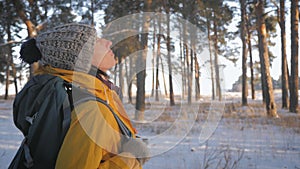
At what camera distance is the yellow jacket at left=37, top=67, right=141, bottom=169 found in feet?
3.21

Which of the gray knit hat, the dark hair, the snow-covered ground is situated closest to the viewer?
the gray knit hat

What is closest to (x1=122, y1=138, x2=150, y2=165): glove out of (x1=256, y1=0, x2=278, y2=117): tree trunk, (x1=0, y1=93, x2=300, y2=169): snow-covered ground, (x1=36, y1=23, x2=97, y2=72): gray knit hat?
(x1=36, y1=23, x2=97, y2=72): gray knit hat

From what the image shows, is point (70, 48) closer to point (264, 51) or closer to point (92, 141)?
point (92, 141)

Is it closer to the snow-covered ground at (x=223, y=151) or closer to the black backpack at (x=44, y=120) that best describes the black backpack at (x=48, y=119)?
the black backpack at (x=44, y=120)

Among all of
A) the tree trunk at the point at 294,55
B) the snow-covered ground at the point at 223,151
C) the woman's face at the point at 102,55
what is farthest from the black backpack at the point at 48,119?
the tree trunk at the point at 294,55

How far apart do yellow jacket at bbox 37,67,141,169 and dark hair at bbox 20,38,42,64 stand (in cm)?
42

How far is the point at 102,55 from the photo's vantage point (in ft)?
4.35

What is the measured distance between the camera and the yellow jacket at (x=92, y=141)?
0.98 m

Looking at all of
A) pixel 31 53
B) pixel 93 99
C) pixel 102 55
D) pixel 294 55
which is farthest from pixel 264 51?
pixel 93 99

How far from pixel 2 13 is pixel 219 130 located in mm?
10217

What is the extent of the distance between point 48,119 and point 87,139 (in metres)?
0.21

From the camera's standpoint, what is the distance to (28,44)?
1.41m

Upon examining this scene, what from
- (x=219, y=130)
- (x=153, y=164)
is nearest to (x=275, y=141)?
(x=219, y=130)

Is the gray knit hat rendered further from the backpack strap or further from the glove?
the glove
